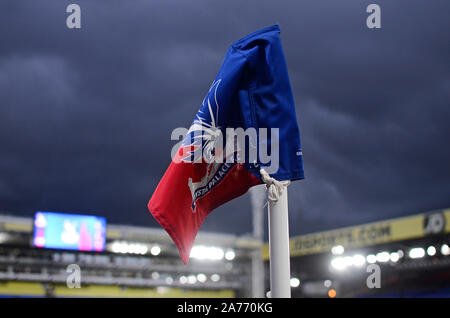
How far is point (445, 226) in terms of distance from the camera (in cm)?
2078

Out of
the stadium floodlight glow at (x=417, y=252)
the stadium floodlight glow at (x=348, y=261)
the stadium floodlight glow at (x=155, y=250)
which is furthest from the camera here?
the stadium floodlight glow at (x=155, y=250)

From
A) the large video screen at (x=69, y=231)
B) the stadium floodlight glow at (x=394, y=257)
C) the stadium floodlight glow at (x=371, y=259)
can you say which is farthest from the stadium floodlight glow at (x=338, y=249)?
the large video screen at (x=69, y=231)

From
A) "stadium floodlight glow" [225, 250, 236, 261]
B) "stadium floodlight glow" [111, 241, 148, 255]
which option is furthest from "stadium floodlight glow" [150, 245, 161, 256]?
"stadium floodlight glow" [225, 250, 236, 261]

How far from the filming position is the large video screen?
2709cm

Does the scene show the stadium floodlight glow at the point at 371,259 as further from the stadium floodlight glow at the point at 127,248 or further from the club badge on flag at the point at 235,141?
the club badge on flag at the point at 235,141

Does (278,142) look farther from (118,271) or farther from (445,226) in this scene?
(118,271)

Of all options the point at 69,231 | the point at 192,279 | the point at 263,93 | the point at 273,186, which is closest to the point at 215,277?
the point at 192,279

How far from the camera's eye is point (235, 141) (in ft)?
11.3

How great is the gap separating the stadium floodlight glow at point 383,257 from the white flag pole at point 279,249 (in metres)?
23.4

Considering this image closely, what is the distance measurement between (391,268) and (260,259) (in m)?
10.6

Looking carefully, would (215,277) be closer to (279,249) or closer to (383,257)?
(383,257)

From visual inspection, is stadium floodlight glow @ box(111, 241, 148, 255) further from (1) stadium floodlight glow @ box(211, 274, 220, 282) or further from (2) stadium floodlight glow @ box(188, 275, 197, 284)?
(1) stadium floodlight glow @ box(211, 274, 220, 282)

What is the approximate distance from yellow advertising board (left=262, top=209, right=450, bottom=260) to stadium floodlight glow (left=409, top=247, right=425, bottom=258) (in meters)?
0.74

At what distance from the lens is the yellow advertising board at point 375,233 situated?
21430 mm
